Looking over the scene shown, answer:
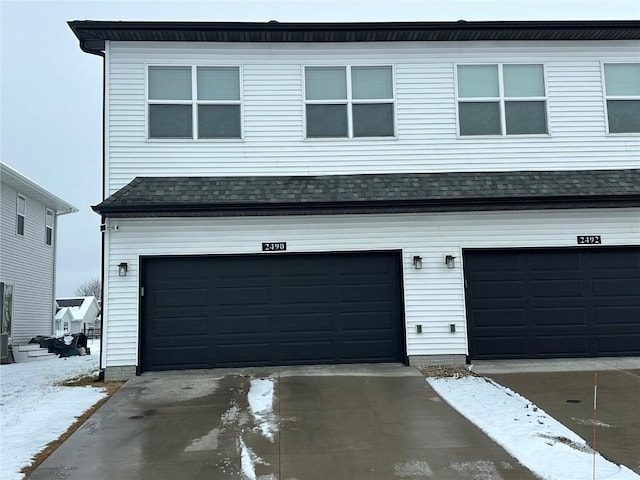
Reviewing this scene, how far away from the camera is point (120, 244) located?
1007 centimetres

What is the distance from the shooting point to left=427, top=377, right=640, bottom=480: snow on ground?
532cm

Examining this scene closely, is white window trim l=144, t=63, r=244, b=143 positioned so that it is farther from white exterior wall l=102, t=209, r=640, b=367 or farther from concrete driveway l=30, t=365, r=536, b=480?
concrete driveway l=30, t=365, r=536, b=480

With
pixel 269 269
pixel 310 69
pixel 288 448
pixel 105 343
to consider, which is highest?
pixel 310 69

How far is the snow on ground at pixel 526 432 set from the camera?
5316 millimetres

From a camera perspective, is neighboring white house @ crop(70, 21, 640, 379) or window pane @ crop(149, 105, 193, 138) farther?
window pane @ crop(149, 105, 193, 138)

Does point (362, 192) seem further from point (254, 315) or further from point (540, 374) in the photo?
point (540, 374)

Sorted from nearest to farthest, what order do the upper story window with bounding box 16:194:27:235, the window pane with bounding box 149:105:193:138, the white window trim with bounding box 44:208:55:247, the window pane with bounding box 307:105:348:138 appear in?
the window pane with bounding box 149:105:193:138 < the window pane with bounding box 307:105:348:138 < the upper story window with bounding box 16:194:27:235 < the white window trim with bounding box 44:208:55:247

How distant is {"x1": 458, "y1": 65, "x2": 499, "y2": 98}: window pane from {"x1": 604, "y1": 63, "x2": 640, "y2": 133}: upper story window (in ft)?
7.46

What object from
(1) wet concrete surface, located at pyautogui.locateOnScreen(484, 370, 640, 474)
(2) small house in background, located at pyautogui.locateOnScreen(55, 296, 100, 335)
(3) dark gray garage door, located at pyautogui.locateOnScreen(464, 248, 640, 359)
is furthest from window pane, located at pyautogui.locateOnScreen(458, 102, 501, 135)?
(2) small house in background, located at pyautogui.locateOnScreen(55, 296, 100, 335)

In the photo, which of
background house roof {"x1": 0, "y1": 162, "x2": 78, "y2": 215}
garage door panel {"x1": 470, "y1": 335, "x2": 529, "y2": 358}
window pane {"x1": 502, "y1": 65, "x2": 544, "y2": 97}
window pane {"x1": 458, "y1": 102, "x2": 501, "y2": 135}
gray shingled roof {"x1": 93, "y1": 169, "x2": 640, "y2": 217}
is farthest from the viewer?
background house roof {"x1": 0, "y1": 162, "x2": 78, "y2": 215}

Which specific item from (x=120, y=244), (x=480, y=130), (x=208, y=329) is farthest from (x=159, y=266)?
(x=480, y=130)

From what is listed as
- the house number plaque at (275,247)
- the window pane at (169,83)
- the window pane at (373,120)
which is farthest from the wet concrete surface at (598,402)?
the window pane at (169,83)

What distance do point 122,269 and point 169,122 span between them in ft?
9.59

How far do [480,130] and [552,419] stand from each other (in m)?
5.96
